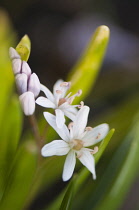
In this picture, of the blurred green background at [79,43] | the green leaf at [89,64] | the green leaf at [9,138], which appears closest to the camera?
the green leaf at [9,138]

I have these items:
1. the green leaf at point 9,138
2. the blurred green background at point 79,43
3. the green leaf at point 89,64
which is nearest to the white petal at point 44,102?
the green leaf at point 9,138

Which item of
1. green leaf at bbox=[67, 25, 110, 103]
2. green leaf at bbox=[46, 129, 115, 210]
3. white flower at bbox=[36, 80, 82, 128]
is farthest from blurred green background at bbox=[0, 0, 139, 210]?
white flower at bbox=[36, 80, 82, 128]

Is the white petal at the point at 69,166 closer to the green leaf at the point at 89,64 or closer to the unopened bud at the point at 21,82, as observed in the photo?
the unopened bud at the point at 21,82

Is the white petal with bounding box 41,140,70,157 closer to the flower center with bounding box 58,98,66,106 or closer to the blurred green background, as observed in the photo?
the flower center with bounding box 58,98,66,106

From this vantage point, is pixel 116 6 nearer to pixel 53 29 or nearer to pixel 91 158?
pixel 53 29

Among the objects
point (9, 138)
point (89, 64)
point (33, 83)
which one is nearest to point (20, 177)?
point (9, 138)

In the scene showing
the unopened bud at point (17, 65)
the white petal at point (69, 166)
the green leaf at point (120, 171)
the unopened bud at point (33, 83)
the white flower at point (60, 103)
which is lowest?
the green leaf at point (120, 171)
